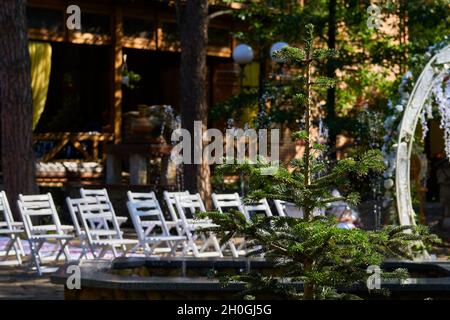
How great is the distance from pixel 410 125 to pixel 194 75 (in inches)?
189

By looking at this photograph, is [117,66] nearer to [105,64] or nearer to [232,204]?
[105,64]

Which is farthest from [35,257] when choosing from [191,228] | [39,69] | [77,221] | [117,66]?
[117,66]

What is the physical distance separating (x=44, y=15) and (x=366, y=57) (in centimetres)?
577

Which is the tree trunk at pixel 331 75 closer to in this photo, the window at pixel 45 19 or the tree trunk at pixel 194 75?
the tree trunk at pixel 194 75

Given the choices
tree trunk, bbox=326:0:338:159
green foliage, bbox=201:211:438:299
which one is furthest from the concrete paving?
tree trunk, bbox=326:0:338:159

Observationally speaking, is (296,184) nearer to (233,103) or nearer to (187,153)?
(187,153)

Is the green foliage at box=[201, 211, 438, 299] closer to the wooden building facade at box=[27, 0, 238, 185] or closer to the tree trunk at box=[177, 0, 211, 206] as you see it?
the tree trunk at box=[177, 0, 211, 206]

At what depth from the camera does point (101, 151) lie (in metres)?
20.7

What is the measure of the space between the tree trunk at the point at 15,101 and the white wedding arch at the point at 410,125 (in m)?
5.91

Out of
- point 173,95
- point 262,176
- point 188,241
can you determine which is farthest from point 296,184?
point 173,95

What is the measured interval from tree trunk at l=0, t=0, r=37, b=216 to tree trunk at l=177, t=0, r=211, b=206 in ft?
7.61

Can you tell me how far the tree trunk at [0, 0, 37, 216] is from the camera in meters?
14.9

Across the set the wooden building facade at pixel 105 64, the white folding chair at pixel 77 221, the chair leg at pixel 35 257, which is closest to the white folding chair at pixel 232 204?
the white folding chair at pixel 77 221

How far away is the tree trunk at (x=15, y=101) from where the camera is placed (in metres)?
14.9
